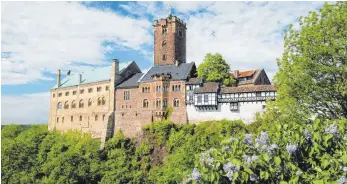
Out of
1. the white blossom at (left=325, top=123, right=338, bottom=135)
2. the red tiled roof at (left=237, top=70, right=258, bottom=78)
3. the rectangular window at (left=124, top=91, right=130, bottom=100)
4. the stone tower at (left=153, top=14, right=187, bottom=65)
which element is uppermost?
the stone tower at (left=153, top=14, right=187, bottom=65)

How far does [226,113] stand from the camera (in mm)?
56312

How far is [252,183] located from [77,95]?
69.9 m

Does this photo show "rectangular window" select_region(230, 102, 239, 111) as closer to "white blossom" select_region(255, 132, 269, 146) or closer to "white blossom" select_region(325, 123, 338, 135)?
"white blossom" select_region(325, 123, 338, 135)

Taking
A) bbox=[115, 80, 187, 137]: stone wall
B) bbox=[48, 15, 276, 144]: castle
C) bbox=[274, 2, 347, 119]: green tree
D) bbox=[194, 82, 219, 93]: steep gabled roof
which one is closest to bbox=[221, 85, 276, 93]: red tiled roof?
bbox=[48, 15, 276, 144]: castle

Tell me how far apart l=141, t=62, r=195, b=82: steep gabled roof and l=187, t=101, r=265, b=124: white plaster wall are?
616 centimetres

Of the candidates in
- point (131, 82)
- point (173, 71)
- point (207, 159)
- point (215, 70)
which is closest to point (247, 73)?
point (215, 70)

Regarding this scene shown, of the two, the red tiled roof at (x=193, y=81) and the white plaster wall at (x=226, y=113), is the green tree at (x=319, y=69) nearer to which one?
the white plaster wall at (x=226, y=113)

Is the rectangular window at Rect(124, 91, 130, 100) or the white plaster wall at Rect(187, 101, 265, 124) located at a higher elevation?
the rectangular window at Rect(124, 91, 130, 100)

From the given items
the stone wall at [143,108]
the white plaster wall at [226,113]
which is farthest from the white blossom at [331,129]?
the stone wall at [143,108]

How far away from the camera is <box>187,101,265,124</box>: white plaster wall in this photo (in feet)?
177

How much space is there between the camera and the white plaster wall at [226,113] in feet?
177

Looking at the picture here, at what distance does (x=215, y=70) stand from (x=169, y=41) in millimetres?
15111

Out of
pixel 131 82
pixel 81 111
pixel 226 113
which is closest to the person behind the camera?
pixel 226 113

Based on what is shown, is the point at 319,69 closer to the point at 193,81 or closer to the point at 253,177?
the point at 253,177
